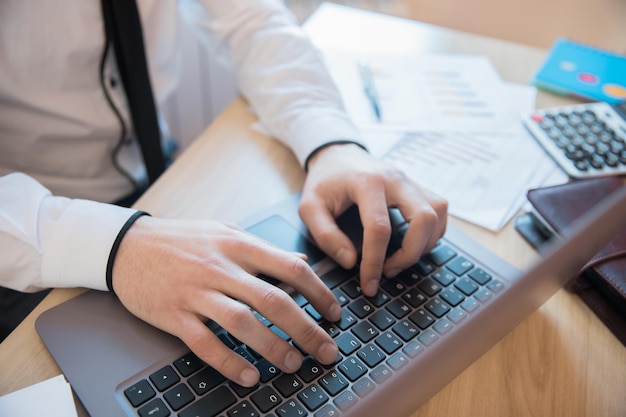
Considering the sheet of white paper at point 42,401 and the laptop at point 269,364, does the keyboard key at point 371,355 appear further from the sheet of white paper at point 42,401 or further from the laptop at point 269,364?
the sheet of white paper at point 42,401

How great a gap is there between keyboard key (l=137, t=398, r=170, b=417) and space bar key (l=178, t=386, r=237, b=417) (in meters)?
0.01

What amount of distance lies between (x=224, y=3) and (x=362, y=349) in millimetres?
599

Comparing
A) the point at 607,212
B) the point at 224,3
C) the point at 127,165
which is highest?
the point at 607,212

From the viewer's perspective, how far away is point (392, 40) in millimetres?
1019

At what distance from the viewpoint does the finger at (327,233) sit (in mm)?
534

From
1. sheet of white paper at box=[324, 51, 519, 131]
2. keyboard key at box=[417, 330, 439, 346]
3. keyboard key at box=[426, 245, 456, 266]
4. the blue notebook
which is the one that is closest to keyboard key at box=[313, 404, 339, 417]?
keyboard key at box=[417, 330, 439, 346]

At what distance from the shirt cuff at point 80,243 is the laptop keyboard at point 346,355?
12cm

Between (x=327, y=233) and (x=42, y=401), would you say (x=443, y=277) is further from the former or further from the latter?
(x=42, y=401)

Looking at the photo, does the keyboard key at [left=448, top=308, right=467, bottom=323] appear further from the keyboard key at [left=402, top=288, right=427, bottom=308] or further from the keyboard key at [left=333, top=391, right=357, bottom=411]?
the keyboard key at [left=333, top=391, right=357, bottom=411]

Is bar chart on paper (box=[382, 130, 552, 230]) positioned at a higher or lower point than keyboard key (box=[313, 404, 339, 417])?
higher

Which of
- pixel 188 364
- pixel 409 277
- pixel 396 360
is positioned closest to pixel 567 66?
pixel 409 277

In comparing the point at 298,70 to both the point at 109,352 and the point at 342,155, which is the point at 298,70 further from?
the point at 109,352

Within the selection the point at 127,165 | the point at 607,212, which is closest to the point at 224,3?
the point at 127,165

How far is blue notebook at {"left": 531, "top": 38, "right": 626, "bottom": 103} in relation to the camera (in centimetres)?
89
